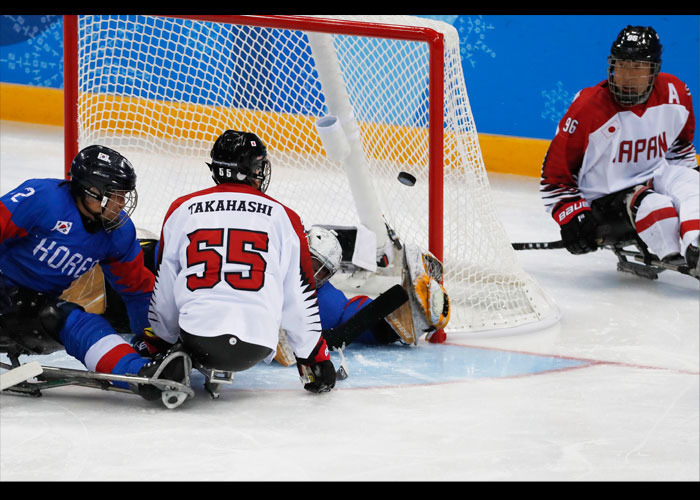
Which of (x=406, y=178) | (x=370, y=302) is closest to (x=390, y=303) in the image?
(x=370, y=302)

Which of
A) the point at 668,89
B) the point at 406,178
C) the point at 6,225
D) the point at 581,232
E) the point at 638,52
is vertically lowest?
the point at 581,232

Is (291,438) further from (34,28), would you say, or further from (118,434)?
(34,28)

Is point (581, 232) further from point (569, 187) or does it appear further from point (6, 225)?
point (6, 225)

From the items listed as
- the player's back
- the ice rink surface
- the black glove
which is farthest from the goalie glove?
the black glove

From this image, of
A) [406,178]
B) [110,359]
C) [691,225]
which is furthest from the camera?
[691,225]

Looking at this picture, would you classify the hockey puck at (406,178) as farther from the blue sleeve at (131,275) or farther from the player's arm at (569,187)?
the blue sleeve at (131,275)

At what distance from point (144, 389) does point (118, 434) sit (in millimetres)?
185

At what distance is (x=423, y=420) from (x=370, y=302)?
0.62 meters

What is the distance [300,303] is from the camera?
2840mm

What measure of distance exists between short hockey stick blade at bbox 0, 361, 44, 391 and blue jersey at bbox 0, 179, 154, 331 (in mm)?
342

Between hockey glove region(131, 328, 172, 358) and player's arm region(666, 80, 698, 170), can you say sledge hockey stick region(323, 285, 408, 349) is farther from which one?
player's arm region(666, 80, 698, 170)

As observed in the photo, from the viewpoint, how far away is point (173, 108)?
4.93 meters

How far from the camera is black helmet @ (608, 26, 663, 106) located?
4.17m

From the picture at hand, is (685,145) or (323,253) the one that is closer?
(323,253)
